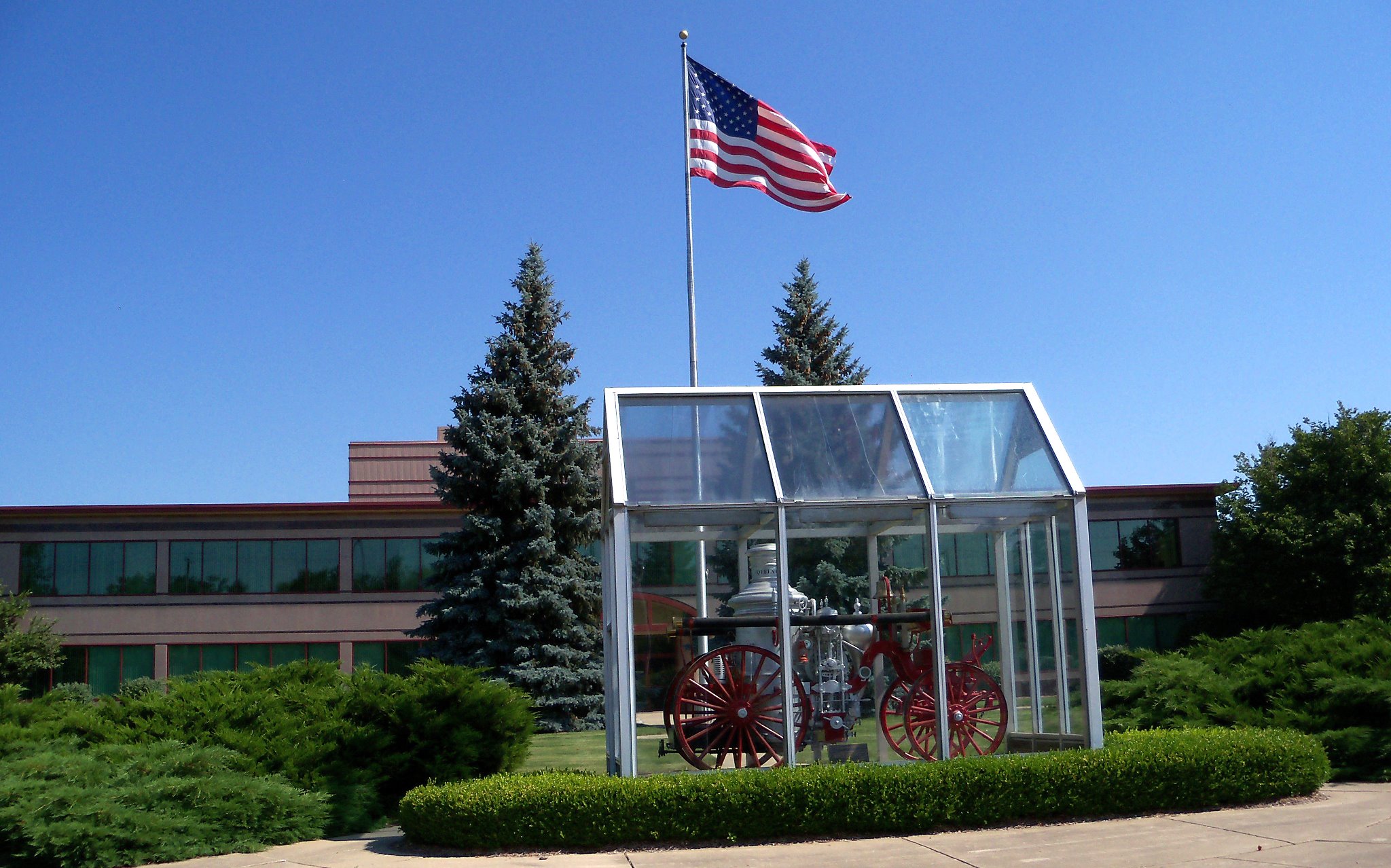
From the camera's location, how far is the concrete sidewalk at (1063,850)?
27.8 ft

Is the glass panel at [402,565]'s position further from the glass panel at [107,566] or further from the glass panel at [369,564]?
the glass panel at [107,566]

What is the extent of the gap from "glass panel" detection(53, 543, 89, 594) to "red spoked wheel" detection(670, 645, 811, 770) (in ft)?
92.4

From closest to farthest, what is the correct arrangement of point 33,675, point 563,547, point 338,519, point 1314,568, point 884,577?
1. point 884,577
2. point 563,547
3. point 1314,568
4. point 33,675
5. point 338,519

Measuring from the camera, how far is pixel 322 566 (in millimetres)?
33781

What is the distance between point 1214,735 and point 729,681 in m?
4.77

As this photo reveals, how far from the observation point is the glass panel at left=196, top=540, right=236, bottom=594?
33.5 metres

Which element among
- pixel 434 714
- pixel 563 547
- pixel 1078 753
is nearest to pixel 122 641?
pixel 563 547

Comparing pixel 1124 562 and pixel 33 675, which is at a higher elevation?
pixel 1124 562

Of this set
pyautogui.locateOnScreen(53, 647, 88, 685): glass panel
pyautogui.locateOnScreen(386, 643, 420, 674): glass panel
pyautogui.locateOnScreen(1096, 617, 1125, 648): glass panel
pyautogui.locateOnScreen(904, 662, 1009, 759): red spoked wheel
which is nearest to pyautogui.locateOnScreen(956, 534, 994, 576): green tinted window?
pyautogui.locateOnScreen(904, 662, 1009, 759): red spoked wheel

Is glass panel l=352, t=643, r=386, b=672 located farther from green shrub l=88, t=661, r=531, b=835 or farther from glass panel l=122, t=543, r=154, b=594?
green shrub l=88, t=661, r=531, b=835

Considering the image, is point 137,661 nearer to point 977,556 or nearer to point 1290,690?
point 977,556

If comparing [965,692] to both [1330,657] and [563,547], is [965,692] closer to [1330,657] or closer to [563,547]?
[1330,657]

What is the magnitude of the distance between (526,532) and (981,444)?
50.6 feet

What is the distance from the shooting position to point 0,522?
109 feet
